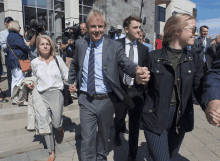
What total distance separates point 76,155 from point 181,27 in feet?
8.98

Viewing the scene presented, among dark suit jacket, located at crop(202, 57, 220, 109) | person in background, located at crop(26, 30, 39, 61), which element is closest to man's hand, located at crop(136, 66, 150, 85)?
dark suit jacket, located at crop(202, 57, 220, 109)

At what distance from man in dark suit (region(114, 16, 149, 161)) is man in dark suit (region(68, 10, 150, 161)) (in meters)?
0.36

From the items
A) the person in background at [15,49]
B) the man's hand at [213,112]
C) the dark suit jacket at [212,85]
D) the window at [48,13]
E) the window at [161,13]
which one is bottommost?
the man's hand at [213,112]

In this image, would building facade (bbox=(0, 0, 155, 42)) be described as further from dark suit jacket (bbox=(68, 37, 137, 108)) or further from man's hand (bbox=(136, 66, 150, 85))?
man's hand (bbox=(136, 66, 150, 85))

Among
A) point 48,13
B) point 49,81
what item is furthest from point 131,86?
point 48,13

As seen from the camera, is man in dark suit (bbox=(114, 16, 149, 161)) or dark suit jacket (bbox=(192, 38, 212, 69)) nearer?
man in dark suit (bbox=(114, 16, 149, 161))

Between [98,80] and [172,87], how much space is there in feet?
3.20

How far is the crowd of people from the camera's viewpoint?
6.52 ft

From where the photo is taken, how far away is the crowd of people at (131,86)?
1.99 metres

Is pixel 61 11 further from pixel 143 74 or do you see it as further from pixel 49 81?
pixel 143 74

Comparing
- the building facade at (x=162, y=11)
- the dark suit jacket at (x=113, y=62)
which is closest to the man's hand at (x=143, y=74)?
the dark suit jacket at (x=113, y=62)

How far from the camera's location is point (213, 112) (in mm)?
1231

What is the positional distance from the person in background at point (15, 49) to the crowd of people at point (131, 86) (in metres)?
1.75

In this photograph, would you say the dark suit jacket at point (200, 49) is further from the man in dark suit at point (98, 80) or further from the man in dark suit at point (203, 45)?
the man in dark suit at point (98, 80)
